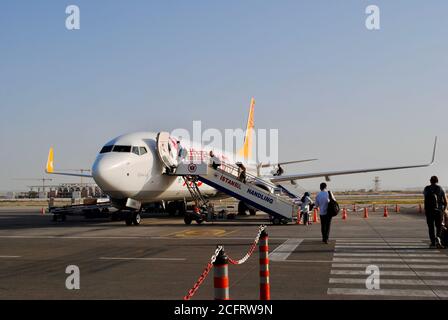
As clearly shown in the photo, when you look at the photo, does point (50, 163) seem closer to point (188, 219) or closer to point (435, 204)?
point (188, 219)

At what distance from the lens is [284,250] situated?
13922 millimetres

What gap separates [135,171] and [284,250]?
35.5ft

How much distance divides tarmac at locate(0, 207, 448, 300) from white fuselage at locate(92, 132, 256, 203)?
13.1 ft

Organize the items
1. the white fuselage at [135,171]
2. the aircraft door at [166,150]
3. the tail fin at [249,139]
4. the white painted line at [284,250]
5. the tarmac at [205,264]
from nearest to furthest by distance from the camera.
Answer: the tarmac at [205,264] → the white painted line at [284,250] → the white fuselage at [135,171] → the aircraft door at [166,150] → the tail fin at [249,139]

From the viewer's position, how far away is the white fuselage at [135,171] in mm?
21828

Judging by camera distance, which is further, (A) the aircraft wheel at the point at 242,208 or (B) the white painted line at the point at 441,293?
(A) the aircraft wheel at the point at 242,208

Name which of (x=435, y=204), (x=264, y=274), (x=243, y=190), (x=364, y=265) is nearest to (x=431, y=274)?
(x=364, y=265)

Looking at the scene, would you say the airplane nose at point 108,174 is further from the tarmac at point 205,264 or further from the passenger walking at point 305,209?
the passenger walking at point 305,209

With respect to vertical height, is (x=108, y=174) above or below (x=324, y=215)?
above

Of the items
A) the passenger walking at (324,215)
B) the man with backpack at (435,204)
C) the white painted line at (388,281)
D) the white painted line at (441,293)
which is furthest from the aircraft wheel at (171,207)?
the white painted line at (441,293)

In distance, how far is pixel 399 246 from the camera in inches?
583

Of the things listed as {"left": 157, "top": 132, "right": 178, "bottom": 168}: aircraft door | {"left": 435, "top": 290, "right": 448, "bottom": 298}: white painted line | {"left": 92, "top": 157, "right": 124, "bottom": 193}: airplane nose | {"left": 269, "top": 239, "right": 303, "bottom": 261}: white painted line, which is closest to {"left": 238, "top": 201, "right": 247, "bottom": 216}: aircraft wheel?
{"left": 157, "top": 132, "right": 178, "bottom": 168}: aircraft door
